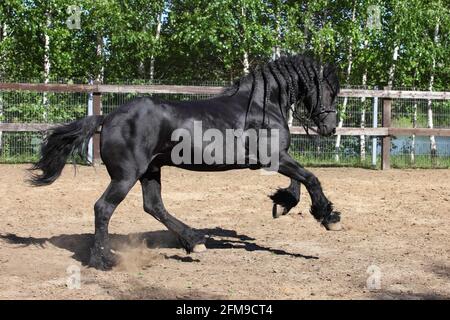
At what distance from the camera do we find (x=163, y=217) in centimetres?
582

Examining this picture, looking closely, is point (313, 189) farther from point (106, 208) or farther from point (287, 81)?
point (106, 208)

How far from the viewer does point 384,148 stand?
12.4 metres

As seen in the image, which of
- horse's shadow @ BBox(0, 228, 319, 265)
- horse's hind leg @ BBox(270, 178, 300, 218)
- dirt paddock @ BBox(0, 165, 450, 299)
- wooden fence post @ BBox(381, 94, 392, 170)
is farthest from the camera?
wooden fence post @ BBox(381, 94, 392, 170)

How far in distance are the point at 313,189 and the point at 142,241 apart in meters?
2.03

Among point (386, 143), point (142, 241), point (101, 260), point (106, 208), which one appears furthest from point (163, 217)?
point (386, 143)

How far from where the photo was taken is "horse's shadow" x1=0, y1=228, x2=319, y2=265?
5891 mm

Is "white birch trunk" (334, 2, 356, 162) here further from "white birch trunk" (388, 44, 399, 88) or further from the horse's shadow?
the horse's shadow

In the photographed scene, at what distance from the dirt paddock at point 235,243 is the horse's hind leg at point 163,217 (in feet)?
0.42

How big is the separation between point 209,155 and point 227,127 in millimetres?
322

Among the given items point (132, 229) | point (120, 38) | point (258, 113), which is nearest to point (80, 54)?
point (120, 38)

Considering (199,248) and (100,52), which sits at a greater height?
(100,52)

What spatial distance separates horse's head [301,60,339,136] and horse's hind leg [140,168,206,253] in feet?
5.56

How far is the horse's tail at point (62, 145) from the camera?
5.72 m

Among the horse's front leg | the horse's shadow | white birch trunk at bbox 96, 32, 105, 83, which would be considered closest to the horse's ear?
the horse's front leg
